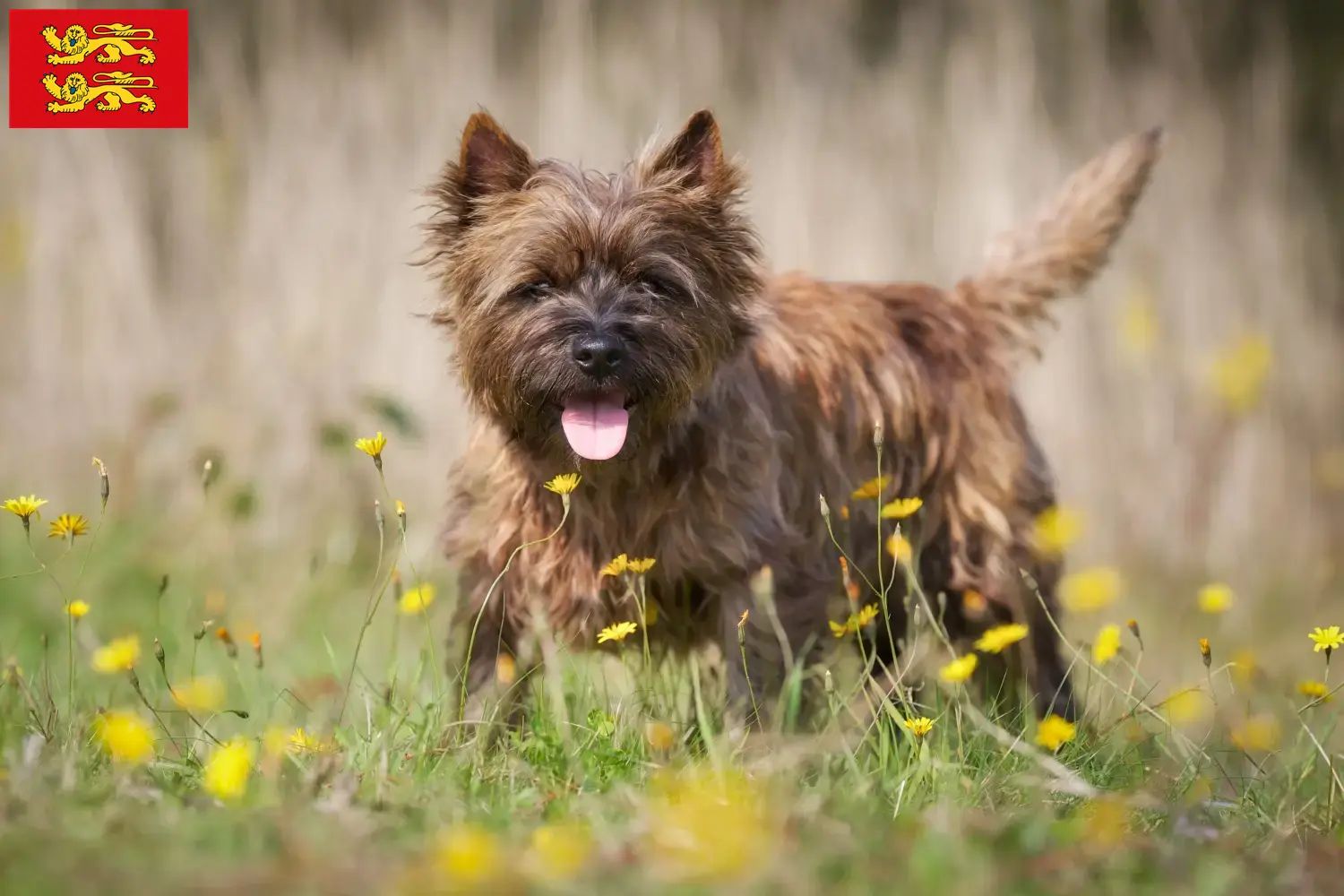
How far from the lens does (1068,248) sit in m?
4.50

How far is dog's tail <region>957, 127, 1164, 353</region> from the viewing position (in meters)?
4.48

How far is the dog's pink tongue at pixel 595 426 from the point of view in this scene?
11.0ft

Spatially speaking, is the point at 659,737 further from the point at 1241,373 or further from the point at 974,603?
the point at 1241,373

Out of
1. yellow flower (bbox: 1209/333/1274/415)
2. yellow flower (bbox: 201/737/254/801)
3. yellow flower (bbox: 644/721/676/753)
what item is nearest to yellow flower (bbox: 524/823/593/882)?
yellow flower (bbox: 201/737/254/801)

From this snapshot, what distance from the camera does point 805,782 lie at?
2.76 m

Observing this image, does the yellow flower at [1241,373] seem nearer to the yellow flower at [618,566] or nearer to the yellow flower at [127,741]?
the yellow flower at [618,566]

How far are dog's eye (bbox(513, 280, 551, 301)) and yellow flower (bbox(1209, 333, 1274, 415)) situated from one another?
4.34 m

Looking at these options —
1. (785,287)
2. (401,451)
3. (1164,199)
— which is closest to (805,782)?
(785,287)

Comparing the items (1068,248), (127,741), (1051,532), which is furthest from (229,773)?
(1068,248)

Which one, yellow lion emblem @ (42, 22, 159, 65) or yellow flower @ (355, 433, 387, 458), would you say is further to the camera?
yellow lion emblem @ (42, 22, 159, 65)

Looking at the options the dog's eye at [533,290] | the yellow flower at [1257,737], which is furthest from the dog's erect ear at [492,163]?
the yellow flower at [1257,737]

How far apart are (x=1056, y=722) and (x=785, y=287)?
5.90 ft

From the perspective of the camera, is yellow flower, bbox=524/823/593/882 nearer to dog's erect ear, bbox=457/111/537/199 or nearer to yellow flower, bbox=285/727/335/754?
yellow flower, bbox=285/727/335/754

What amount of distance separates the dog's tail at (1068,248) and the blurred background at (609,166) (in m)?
1.77
